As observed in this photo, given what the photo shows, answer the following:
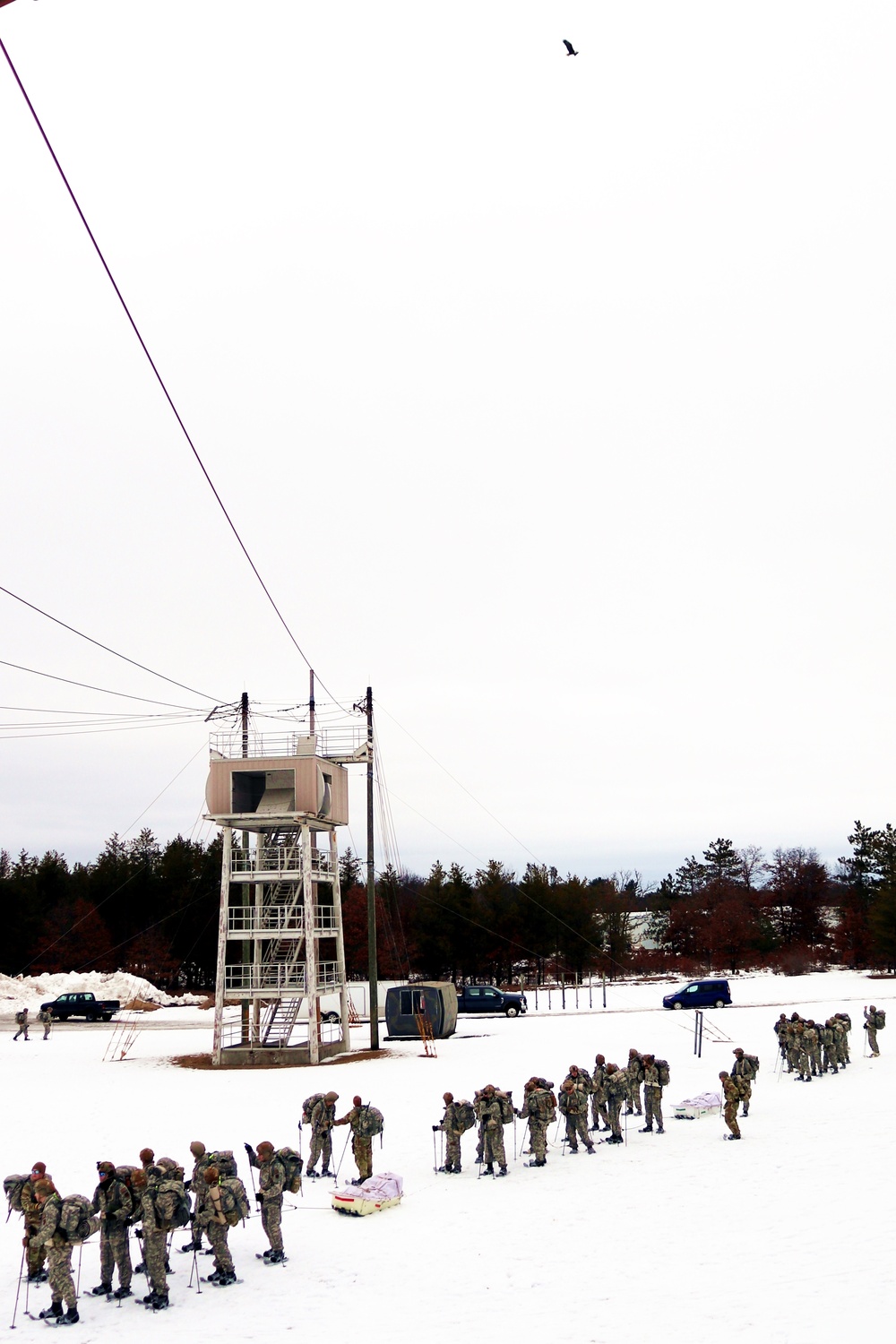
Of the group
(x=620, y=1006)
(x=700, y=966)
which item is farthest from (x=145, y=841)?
(x=620, y=1006)

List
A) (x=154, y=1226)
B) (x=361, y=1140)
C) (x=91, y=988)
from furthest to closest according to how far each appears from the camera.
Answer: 1. (x=91, y=988)
2. (x=361, y=1140)
3. (x=154, y=1226)

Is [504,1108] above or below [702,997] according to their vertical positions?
above

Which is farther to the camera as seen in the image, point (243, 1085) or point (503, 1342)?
point (243, 1085)

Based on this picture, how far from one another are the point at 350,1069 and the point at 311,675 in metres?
14.4

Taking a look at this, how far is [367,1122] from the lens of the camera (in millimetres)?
18281

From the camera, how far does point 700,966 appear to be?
8775 cm

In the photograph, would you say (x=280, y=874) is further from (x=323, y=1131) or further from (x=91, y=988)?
(x=91, y=988)

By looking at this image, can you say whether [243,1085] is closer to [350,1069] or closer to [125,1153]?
[350,1069]

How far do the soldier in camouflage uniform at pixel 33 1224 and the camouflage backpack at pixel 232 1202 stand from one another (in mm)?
2093

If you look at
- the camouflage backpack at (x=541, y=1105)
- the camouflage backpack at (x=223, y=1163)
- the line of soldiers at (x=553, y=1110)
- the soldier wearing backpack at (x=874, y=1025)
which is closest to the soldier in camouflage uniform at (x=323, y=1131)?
the line of soldiers at (x=553, y=1110)

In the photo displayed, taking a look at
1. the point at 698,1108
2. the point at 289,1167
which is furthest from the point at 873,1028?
the point at 289,1167

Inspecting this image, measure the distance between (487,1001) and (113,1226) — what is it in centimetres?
3952

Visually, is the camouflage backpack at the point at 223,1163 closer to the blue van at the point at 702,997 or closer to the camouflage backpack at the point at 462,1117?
the camouflage backpack at the point at 462,1117

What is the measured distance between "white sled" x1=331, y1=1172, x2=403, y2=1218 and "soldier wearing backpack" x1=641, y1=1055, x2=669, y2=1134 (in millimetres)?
6770
